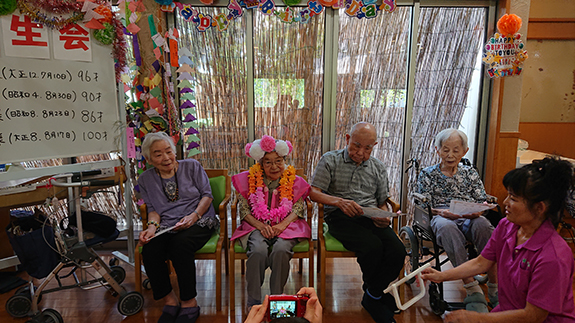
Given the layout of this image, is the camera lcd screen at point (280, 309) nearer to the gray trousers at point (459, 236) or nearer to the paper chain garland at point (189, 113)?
the gray trousers at point (459, 236)

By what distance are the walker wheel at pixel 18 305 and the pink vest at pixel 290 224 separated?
1428mm

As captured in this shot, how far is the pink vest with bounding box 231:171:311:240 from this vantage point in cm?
239

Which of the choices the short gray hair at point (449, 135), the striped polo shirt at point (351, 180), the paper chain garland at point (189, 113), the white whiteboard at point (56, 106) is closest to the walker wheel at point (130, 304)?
the white whiteboard at point (56, 106)

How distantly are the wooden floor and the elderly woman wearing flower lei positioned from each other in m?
0.36

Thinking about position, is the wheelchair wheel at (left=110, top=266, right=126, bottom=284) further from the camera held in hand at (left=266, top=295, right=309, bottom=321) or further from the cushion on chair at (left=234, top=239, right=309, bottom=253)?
the camera held in hand at (left=266, top=295, right=309, bottom=321)

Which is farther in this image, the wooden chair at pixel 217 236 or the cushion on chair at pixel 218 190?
the cushion on chair at pixel 218 190

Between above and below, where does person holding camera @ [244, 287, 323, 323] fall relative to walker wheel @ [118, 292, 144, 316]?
above

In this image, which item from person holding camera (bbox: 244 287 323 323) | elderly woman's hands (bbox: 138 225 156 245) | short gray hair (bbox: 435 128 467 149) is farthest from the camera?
short gray hair (bbox: 435 128 467 149)

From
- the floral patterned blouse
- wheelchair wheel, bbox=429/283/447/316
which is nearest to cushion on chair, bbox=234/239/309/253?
wheelchair wheel, bbox=429/283/447/316

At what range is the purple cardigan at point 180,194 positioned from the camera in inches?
98.6

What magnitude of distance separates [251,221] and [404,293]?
1341mm

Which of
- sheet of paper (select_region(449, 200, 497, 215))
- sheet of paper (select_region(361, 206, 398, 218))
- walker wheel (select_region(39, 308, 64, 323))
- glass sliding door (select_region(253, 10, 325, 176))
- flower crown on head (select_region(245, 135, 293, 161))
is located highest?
glass sliding door (select_region(253, 10, 325, 176))

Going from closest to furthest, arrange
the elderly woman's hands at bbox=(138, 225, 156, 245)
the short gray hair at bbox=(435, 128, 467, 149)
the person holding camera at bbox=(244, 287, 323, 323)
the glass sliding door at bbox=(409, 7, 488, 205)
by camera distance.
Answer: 1. the person holding camera at bbox=(244, 287, 323, 323)
2. the elderly woman's hands at bbox=(138, 225, 156, 245)
3. the short gray hair at bbox=(435, 128, 467, 149)
4. the glass sliding door at bbox=(409, 7, 488, 205)

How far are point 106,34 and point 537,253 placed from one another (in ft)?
9.54
